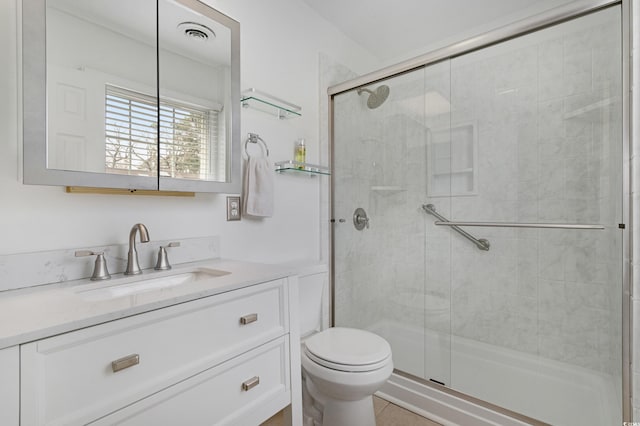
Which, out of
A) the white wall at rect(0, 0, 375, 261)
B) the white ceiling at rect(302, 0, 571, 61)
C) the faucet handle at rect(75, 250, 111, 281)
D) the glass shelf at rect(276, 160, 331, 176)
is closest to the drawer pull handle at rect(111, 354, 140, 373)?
the faucet handle at rect(75, 250, 111, 281)

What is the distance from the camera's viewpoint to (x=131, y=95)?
1189mm

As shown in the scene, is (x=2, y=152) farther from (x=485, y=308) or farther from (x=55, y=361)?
(x=485, y=308)

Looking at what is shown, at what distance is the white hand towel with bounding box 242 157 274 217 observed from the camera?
165 cm

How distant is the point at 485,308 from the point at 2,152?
242cm

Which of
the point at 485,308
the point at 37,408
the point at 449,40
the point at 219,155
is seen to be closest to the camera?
the point at 37,408

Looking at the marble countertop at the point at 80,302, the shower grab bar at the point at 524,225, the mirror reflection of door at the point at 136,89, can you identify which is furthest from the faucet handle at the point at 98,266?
the shower grab bar at the point at 524,225

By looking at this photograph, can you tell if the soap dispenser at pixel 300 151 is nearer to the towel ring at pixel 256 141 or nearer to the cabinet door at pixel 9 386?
the towel ring at pixel 256 141

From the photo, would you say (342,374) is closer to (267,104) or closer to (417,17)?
(267,104)

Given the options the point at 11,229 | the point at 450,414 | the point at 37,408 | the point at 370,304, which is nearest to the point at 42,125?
the point at 11,229

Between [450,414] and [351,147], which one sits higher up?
[351,147]

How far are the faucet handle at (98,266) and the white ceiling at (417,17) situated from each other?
194 cm

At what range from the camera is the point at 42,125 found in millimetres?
978

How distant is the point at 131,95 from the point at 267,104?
2.34 feet

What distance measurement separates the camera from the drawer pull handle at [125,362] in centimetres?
75
